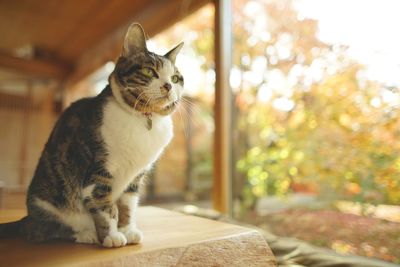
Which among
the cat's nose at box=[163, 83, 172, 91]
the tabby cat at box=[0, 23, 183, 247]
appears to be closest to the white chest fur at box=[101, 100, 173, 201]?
the tabby cat at box=[0, 23, 183, 247]

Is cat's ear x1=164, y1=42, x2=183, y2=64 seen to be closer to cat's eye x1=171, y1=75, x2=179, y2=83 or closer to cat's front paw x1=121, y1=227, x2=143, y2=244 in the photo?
cat's eye x1=171, y1=75, x2=179, y2=83

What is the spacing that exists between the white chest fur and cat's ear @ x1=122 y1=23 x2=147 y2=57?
0.56 feet

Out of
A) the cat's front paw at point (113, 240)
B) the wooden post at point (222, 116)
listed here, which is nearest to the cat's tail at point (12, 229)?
the cat's front paw at point (113, 240)

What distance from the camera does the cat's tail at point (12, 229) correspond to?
A: 3.45 feet

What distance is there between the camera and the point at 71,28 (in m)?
2.96

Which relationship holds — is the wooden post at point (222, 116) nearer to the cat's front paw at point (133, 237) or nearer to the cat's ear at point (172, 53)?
the cat's ear at point (172, 53)

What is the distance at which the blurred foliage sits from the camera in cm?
132

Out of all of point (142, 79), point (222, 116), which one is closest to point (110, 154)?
point (142, 79)

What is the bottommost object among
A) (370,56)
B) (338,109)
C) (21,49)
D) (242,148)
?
(242,148)

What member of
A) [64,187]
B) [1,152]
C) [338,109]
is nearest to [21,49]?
[1,152]

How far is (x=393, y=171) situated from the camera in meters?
1.25

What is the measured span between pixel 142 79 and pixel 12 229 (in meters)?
0.72

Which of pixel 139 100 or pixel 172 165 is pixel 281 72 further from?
pixel 172 165

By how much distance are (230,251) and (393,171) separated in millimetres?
783
